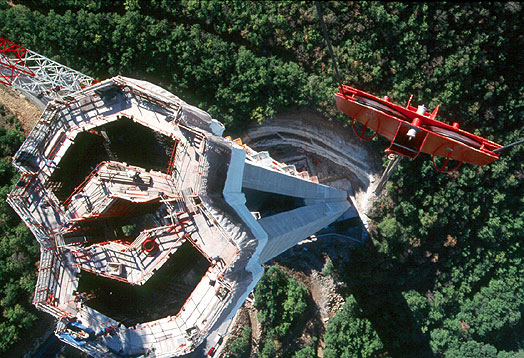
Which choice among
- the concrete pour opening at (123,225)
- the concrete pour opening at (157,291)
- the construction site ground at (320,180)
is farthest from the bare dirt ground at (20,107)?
the concrete pour opening at (157,291)

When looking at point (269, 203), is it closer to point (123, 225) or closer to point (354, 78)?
point (123, 225)

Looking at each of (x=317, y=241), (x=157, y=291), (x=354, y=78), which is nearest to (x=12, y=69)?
(x=157, y=291)

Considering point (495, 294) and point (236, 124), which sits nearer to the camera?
point (236, 124)

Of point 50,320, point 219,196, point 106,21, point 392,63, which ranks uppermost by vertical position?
point 392,63

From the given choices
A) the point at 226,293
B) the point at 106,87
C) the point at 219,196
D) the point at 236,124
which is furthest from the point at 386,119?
the point at 236,124

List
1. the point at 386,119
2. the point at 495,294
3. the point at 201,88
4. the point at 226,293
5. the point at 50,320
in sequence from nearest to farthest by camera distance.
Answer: the point at 226,293 < the point at 386,119 < the point at 50,320 < the point at 201,88 < the point at 495,294

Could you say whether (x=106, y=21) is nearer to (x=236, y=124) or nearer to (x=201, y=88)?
(x=201, y=88)

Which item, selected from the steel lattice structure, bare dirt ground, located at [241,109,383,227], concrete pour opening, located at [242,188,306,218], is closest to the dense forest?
bare dirt ground, located at [241,109,383,227]
